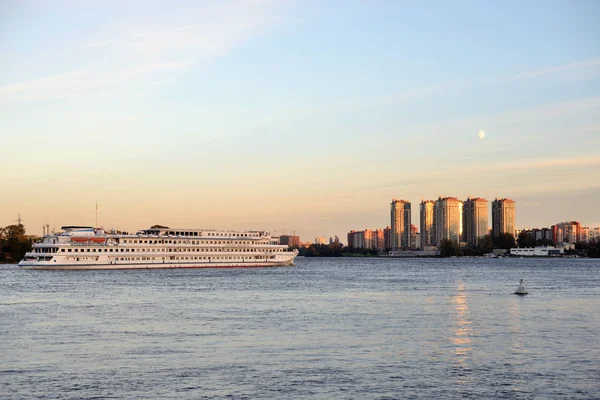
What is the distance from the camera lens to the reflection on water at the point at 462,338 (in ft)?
116

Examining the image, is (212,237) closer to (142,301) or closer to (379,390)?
(142,301)

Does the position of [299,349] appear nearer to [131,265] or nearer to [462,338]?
[462,338]

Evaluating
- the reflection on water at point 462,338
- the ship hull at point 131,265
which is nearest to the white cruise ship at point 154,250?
the ship hull at point 131,265

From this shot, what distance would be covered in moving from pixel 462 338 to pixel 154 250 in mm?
120825

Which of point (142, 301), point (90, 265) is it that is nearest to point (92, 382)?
point (142, 301)

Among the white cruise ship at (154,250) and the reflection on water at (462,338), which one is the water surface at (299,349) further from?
the white cruise ship at (154,250)

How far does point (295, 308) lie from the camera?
66562mm

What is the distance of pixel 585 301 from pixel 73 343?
2092 inches

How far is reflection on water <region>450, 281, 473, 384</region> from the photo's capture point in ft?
116

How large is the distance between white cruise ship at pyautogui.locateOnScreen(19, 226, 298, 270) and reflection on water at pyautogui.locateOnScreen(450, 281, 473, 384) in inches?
3721

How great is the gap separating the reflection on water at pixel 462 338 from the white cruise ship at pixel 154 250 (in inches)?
3721

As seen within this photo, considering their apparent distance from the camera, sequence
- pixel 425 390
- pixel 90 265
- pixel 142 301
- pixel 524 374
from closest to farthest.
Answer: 1. pixel 425 390
2. pixel 524 374
3. pixel 142 301
4. pixel 90 265

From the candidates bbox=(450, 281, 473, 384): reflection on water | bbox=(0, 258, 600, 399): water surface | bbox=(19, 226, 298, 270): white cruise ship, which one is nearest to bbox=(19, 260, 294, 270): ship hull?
bbox=(19, 226, 298, 270): white cruise ship

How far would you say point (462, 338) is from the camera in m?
45.4
